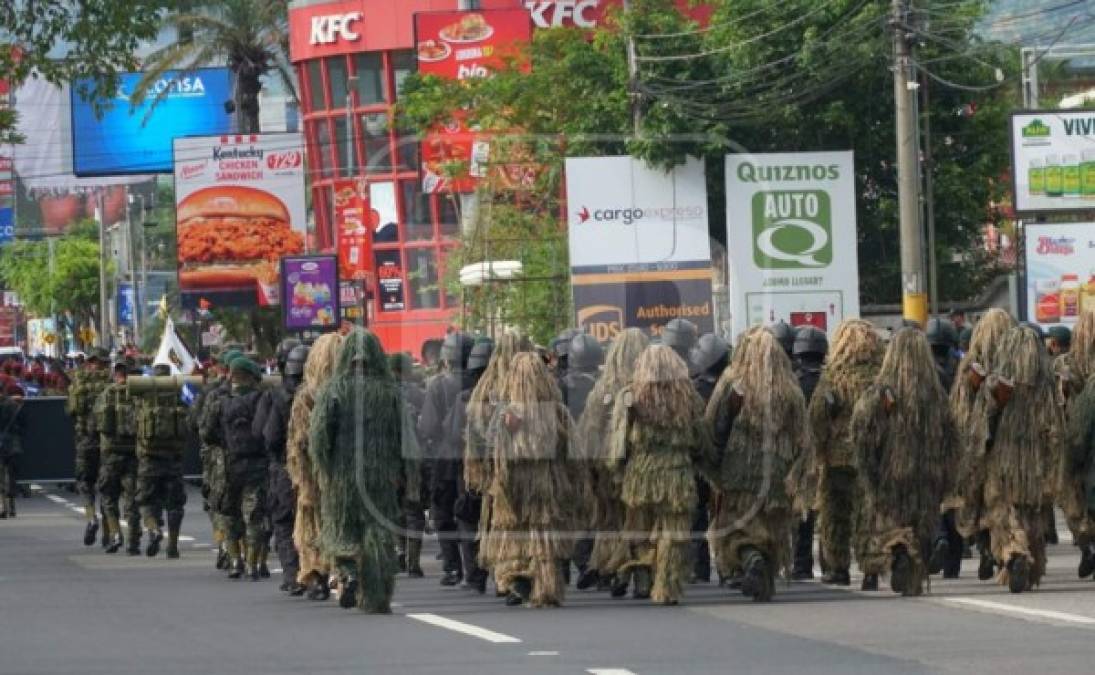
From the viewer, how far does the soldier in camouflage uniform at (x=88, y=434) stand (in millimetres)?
24375

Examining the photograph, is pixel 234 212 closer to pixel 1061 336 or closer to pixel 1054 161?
pixel 1054 161

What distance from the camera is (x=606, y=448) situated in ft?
56.9

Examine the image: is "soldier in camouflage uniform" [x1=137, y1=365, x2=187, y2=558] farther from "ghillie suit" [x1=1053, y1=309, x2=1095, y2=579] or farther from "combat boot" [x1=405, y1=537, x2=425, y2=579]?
"ghillie suit" [x1=1053, y1=309, x2=1095, y2=579]

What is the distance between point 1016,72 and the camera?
135 feet

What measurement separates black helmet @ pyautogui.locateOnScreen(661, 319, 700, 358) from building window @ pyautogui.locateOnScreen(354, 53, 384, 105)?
51.5m

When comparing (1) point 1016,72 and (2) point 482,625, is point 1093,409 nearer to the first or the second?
(2) point 482,625

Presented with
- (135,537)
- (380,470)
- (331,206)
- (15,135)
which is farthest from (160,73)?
(380,470)

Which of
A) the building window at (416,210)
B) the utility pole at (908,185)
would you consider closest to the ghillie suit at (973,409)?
the utility pole at (908,185)

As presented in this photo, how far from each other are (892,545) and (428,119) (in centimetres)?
3472

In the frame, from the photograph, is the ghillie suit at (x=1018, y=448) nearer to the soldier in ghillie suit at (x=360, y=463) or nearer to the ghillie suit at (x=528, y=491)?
the ghillie suit at (x=528, y=491)

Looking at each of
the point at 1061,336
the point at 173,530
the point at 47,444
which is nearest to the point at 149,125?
the point at 47,444

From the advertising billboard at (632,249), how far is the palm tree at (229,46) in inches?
935

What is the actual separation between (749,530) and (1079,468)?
2.47 m

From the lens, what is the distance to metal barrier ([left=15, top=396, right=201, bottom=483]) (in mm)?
33750
